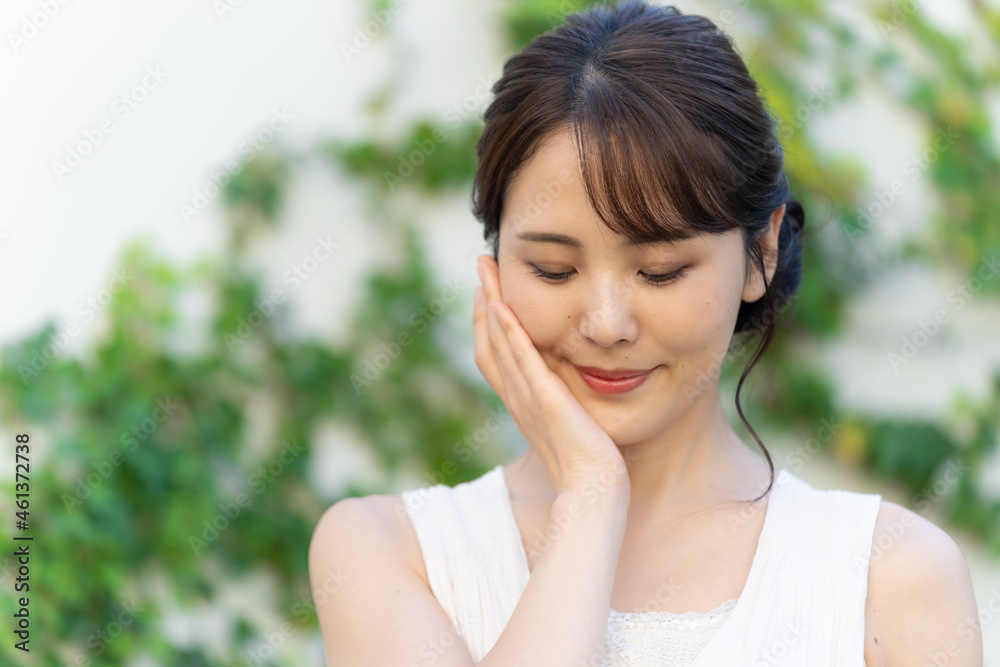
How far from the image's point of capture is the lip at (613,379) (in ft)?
5.76

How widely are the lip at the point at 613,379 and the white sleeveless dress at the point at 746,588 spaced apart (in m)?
0.37

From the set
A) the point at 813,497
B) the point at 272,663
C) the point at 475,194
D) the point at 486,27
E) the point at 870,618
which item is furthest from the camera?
the point at 486,27

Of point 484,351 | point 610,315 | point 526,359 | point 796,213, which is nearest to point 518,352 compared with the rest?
point 526,359

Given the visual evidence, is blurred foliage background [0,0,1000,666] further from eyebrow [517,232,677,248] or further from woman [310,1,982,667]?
eyebrow [517,232,677,248]

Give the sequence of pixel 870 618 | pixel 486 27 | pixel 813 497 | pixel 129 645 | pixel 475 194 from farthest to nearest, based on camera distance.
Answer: pixel 486 27
pixel 129 645
pixel 475 194
pixel 813 497
pixel 870 618

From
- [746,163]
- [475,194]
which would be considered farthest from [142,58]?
[746,163]

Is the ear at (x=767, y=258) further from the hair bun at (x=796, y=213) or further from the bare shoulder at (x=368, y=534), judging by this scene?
the bare shoulder at (x=368, y=534)

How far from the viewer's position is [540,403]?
1799 millimetres

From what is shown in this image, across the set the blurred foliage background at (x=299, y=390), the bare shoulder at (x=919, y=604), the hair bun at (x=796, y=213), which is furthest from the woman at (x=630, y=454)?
the blurred foliage background at (x=299, y=390)

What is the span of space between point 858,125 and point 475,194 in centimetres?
237

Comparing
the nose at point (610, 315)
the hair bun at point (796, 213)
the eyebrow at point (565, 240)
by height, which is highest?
the eyebrow at point (565, 240)

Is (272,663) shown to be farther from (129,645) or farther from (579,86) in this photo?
(579,86)

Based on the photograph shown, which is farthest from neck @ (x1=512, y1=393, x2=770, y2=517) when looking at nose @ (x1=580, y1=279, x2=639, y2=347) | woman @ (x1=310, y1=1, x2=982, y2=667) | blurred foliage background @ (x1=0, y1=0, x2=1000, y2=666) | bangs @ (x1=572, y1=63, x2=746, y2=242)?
blurred foliage background @ (x1=0, y1=0, x2=1000, y2=666)

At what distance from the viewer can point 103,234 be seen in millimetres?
3328
